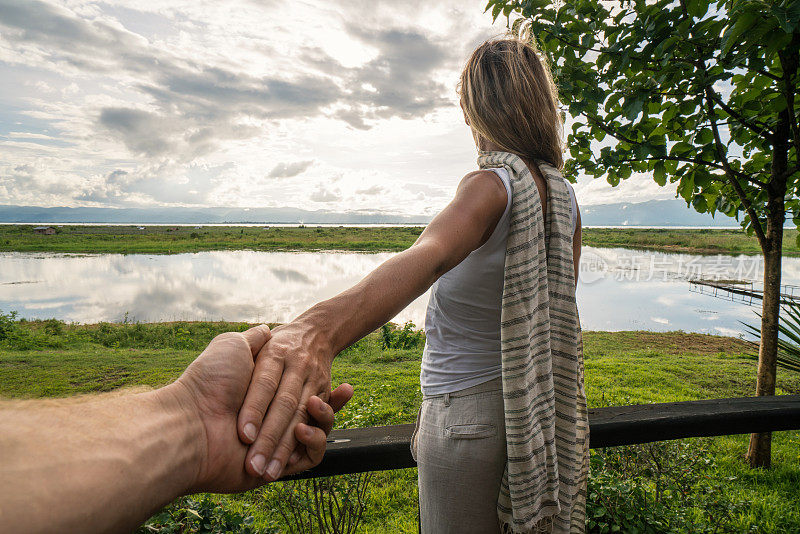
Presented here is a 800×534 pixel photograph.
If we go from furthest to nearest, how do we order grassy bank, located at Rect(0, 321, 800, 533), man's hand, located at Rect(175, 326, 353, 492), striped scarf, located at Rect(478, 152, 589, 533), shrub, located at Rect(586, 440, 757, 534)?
grassy bank, located at Rect(0, 321, 800, 533), shrub, located at Rect(586, 440, 757, 534), striped scarf, located at Rect(478, 152, 589, 533), man's hand, located at Rect(175, 326, 353, 492)

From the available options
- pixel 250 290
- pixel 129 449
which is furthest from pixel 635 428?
pixel 250 290

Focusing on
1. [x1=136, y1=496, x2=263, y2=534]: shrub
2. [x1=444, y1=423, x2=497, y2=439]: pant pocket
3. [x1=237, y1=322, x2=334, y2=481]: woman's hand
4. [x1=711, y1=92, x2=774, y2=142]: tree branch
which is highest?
[x1=711, y1=92, x2=774, y2=142]: tree branch

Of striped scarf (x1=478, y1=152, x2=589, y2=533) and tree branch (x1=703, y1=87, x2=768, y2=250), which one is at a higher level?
tree branch (x1=703, y1=87, x2=768, y2=250)

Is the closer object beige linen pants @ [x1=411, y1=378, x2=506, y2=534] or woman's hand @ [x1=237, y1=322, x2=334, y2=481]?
woman's hand @ [x1=237, y1=322, x2=334, y2=481]

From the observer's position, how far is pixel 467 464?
1.24m

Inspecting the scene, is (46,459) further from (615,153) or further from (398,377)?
(398,377)

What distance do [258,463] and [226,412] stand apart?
141 millimetres

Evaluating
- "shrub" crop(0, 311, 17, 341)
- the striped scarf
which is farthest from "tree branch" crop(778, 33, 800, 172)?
"shrub" crop(0, 311, 17, 341)

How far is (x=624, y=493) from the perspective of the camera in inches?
89.2

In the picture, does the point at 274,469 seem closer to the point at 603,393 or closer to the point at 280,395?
the point at 280,395

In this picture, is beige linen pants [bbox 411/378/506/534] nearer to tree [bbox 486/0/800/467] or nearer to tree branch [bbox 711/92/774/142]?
tree [bbox 486/0/800/467]

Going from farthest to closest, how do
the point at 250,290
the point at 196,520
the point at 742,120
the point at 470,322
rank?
1. the point at 250,290
2. the point at 742,120
3. the point at 196,520
4. the point at 470,322

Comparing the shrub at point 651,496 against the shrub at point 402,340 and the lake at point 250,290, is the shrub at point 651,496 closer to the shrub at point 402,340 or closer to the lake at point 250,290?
the shrub at point 402,340

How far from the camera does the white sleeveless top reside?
4.18 feet
